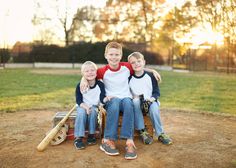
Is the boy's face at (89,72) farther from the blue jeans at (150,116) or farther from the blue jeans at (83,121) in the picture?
the blue jeans at (150,116)

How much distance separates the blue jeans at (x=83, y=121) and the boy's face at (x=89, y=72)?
426 millimetres

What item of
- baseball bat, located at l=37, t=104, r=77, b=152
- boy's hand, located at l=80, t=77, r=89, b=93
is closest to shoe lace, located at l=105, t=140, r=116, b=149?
baseball bat, located at l=37, t=104, r=77, b=152

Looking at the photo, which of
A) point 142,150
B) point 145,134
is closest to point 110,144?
point 142,150

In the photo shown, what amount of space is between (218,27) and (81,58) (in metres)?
11.2

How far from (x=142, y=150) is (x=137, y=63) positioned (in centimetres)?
119

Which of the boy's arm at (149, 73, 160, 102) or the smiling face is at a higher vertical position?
the smiling face

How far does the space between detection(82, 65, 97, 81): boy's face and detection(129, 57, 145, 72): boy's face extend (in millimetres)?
526

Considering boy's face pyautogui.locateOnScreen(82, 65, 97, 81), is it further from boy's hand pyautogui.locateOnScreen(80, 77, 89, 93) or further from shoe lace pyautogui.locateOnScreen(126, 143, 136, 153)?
shoe lace pyautogui.locateOnScreen(126, 143, 136, 153)

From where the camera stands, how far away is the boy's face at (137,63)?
460 centimetres

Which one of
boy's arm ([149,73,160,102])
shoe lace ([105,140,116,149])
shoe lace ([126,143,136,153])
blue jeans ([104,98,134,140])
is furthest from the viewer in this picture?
boy's arm ([149,73,160,102])

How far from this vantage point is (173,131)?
5242 millimetres

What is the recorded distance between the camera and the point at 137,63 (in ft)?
15.1

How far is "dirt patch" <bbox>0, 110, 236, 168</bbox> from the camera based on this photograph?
368cm

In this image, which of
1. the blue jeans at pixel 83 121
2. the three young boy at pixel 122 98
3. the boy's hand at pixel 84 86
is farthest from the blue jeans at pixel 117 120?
the boy's hand at pixel 84 86
